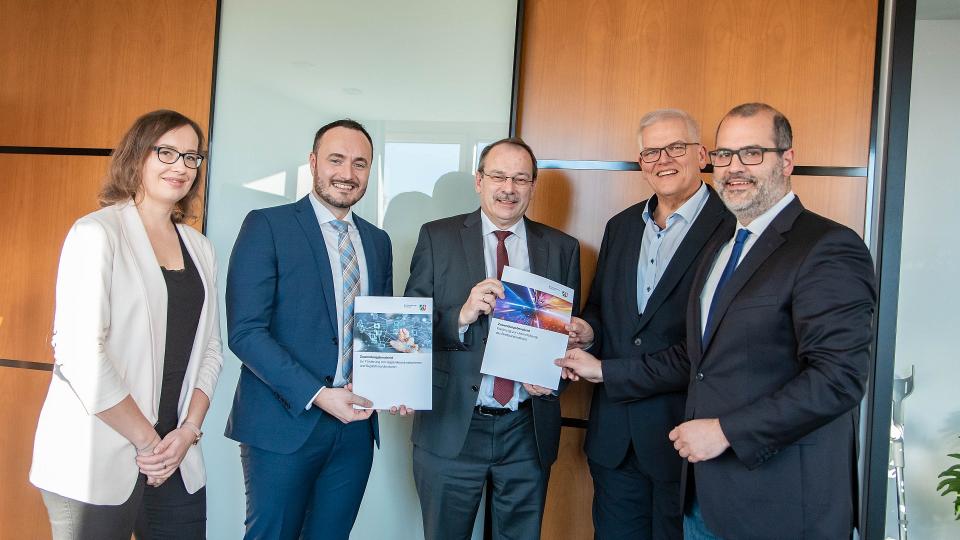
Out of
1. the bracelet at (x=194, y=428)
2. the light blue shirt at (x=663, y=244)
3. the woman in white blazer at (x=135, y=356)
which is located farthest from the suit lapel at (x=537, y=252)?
the bracelet at (x=194, y=428)

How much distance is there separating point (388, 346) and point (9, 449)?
9.40ft

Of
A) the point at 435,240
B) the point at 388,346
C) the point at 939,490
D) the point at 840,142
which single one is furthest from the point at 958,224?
the point at 388,346

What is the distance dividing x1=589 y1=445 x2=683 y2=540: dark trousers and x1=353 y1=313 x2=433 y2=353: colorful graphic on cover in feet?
2.77

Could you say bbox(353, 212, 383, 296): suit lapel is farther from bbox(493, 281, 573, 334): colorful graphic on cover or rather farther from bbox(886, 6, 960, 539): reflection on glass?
bbox(886, 6, 960, 539): reflection on glass

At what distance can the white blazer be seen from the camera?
1.90 m

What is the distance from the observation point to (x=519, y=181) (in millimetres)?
2693

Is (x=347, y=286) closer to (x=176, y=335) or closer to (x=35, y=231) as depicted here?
(x=176, y=335)

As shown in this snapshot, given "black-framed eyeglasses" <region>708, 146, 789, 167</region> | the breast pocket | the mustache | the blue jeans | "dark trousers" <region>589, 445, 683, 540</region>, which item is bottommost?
"dark trousers" <region>589, 445, 683, 540</region>

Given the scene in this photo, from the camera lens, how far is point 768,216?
2.00 m

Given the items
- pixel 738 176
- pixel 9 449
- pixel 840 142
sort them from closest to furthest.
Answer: pixel 738 176 → pixel 840 142 → pixel 9 449

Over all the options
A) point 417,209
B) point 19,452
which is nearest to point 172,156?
point 417,209

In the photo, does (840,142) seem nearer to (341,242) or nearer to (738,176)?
(738,176)

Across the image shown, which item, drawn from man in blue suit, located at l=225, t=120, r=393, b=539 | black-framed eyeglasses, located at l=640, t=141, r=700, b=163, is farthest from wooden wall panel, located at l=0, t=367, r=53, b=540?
black-framed eyeglasses, located at l=640, t=141, r=700, b=163

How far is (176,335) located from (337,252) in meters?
0.68
